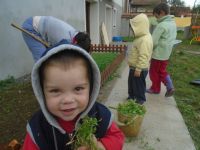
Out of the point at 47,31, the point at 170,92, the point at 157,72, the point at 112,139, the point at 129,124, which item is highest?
the point at 47,31

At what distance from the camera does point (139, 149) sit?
3.21 metres

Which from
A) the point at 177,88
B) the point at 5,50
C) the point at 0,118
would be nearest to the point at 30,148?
the point at 0,118

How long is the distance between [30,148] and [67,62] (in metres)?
0.54

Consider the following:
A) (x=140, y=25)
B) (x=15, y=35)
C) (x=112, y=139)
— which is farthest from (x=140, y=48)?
(x=15, y=35)

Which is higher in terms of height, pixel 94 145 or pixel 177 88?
pixel 94 145

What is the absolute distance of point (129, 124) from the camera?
3264 mm

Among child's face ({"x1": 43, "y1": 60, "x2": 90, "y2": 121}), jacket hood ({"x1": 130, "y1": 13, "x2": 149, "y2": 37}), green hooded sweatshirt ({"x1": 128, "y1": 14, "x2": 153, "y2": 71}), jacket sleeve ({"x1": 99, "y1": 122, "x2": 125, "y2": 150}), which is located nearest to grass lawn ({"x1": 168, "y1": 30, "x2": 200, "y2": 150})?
green hooded sweatshirt ({"x1": 128, "y1": 14, "x2": 153, "y2": 71})

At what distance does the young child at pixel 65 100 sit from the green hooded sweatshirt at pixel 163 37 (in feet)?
10.7

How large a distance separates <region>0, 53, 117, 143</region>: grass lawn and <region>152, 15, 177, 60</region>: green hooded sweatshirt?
2244 mm

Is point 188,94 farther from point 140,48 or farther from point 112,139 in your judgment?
point 112,139

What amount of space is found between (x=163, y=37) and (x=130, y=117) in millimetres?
1952

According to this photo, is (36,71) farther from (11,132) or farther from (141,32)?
(141,32)

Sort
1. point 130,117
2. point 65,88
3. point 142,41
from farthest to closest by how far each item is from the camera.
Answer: point 142,41 → point 130,117 → point 65,88

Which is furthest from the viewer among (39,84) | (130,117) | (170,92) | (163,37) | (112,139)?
(170,92)
